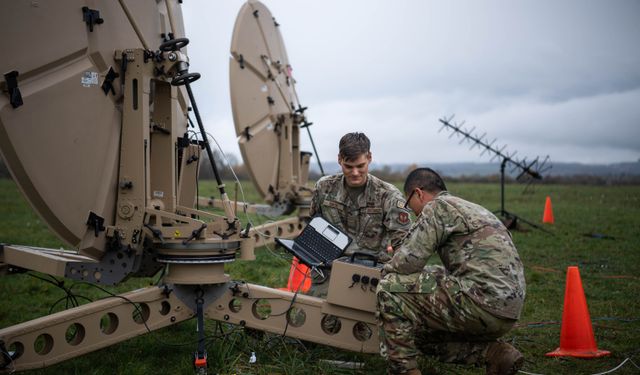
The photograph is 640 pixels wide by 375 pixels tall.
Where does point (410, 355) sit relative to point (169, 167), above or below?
below

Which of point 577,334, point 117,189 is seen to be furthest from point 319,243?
point 577,334

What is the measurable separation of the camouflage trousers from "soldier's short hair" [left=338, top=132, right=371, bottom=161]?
4.81ft

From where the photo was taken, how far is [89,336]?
14.9 feet

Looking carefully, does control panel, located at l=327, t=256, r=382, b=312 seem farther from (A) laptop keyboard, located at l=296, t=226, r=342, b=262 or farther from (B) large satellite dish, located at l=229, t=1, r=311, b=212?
(B) large satellite dish, located at l=229, t=1, r=311, b=212

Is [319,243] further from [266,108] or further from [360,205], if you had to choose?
[266,108]

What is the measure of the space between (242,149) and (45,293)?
4.15 metres

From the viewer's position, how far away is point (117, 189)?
190 inches

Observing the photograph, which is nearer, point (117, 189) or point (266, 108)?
point (117, 189)

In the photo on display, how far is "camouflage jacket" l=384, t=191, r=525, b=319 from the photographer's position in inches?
169

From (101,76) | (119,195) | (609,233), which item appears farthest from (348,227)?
(609,233)

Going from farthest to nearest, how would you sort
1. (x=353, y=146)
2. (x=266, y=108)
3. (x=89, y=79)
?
(x=266, y=108) < (x=353, y=146) < (x=89, y=79)

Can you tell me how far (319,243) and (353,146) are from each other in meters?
0.99

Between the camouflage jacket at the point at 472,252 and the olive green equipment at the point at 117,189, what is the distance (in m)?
0.56

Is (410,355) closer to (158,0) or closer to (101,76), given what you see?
(101,76)
